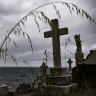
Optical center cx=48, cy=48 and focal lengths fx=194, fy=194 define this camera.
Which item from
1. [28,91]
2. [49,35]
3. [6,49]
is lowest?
[28,91]

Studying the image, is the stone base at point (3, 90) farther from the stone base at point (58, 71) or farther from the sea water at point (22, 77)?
the stone base at point (58, 71)

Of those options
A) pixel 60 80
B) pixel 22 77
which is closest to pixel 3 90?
pixel 60 80

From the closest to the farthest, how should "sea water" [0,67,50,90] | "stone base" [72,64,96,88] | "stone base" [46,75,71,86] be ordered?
"sea water" [0,67,50,90], "stone base" [46,75,71,86], "stone base" [72,64,96,88]

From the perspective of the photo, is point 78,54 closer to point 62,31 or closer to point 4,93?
point 62,31

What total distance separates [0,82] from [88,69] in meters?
3.85

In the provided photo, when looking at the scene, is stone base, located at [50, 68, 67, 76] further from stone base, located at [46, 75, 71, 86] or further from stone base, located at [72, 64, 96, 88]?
stone base, located at [72, 64, 96, 88]

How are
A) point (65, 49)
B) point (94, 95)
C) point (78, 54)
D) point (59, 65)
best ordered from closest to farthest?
point (94, 95) → point (65, 49) → point (59, 65) → point (78, 54)

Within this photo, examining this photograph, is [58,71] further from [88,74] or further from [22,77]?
[22,77]

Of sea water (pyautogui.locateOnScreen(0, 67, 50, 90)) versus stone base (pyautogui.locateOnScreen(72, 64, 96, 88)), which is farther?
stone base (pyautogui.locateOnScreen(72, 64, 96, 88))

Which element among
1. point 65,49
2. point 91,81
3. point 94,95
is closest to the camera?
point 94,95

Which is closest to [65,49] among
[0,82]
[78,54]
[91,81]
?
[0,82]

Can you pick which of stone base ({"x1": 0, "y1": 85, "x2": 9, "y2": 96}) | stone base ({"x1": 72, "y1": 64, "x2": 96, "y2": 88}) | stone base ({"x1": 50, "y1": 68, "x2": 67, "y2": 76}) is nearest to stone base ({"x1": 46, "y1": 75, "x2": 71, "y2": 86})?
stone base ({"x1": 50, "y1": 68, "x2": 67, "y2": 76})

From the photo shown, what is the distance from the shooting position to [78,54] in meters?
13.8

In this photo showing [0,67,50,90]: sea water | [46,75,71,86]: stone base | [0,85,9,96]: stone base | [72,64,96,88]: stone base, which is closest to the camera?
[0,67,50,90]: sea water
